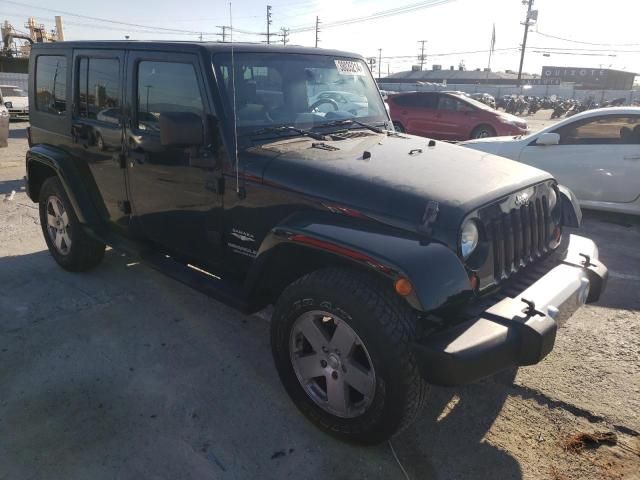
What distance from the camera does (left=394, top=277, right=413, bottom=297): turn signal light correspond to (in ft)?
7.20

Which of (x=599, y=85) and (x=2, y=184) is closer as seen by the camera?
(x=2, y=184)

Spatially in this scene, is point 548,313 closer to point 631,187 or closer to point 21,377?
point 21,377

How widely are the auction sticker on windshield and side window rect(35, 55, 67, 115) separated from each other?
7.80 feet

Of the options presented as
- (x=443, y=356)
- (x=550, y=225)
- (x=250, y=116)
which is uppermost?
(x=250, y=116)

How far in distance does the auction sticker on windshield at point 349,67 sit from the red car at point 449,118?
9807 mm

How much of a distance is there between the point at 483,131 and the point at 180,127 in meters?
11.9

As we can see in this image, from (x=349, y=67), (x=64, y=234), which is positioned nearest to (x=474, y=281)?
(x=349, y=67)

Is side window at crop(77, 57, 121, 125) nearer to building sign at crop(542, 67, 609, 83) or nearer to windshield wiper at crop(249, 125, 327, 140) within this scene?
windshield wiper at crop(249, 125, 327, 140)

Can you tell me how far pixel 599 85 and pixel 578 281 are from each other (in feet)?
286

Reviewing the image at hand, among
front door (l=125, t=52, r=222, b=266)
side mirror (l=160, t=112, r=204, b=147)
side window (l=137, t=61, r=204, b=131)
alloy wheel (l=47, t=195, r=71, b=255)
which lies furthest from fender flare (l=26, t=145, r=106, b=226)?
side mirror (l=160, t=112, r=204, b=147)

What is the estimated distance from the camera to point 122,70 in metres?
3.66

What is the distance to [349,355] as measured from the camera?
2.51m

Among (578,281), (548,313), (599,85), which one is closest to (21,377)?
(548,313)

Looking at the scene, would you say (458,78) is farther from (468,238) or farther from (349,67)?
(468,238)
